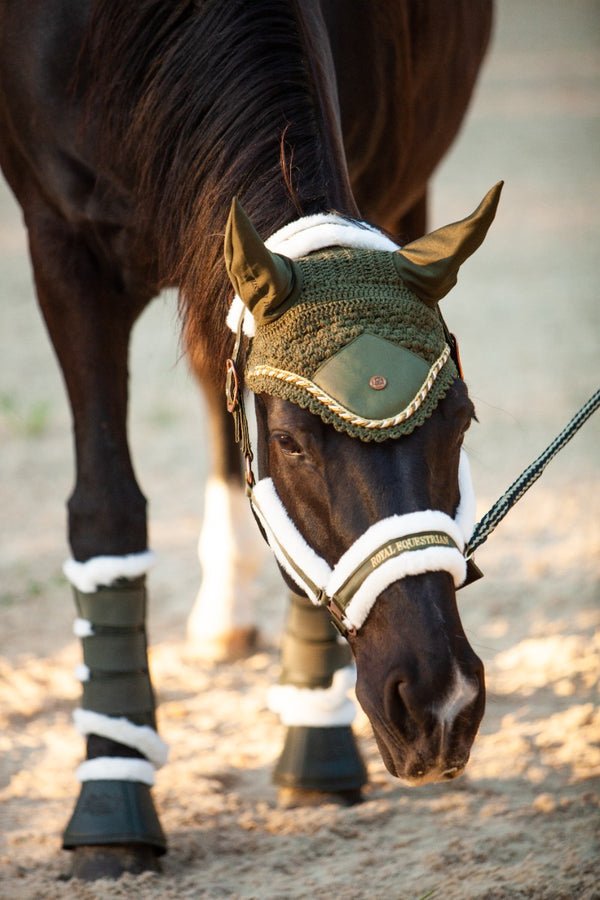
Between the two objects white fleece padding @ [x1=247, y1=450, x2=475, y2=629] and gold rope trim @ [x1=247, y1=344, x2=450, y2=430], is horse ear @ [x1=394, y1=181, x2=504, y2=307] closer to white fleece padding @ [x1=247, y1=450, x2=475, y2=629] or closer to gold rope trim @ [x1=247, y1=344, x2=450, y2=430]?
gold rope trim @ [x1=247, y1=344, x2=450, y2=430]

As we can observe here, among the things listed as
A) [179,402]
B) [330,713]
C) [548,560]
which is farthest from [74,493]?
[179,402]

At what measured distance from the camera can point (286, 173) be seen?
1.93 meters

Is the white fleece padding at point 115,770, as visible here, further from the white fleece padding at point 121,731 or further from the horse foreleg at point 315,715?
the horse foreleg at point 315,715

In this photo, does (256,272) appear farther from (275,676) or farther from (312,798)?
(275,676)

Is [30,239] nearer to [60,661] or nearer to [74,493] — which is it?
[74,493]

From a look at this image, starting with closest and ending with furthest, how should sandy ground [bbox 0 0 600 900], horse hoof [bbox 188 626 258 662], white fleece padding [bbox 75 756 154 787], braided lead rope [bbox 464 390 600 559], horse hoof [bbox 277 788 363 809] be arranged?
braided lead rope [bbox 464 390 600 559], sandy ground [bbox 0 0 600 900], white fleece padding [bbox 75 756 154 787], horse hoof [bbox 277 788 363 809], horse hoof [bbox 188 626 258 662]

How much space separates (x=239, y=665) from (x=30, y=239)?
1.64 m

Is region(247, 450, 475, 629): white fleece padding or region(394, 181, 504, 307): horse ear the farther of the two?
region(394, 181, 504, 307): horse ear

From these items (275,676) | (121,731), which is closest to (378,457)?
(121,731)

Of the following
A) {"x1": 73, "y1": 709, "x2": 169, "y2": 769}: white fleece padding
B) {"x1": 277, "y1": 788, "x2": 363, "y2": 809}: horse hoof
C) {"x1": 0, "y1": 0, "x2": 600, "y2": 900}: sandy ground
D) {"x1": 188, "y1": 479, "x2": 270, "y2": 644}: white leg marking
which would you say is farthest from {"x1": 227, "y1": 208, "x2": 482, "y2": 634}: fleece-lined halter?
{"x1": 188, "y1": 479, "x2": 270, "y2": 644}: white leg marking

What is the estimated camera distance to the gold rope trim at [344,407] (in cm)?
168

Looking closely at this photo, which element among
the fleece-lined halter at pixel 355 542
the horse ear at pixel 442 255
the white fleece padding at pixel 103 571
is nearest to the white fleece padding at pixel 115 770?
the white fleece padding at pixel 103 571

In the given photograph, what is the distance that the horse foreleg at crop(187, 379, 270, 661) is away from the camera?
356cm

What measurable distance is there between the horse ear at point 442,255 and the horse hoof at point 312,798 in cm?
143
